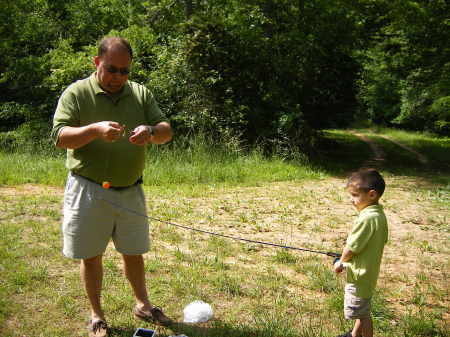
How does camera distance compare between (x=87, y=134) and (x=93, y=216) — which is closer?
(x=87, y=134)

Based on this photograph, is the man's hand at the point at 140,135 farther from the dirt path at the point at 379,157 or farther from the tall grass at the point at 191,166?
the dirt path at the point at 379,157

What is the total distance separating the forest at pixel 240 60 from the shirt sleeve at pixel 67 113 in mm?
8043

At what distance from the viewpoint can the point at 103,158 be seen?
2957mm

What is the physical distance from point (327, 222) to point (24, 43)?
11.7 m

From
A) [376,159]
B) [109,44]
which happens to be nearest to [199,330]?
[109,44]

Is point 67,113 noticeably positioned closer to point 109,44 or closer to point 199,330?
point 109,44

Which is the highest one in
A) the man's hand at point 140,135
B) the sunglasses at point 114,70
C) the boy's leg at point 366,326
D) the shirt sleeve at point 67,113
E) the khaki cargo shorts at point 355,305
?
the sunglasses at point 114,70

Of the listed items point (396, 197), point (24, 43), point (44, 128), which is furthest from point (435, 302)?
point (24, 43)

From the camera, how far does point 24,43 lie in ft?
46.4

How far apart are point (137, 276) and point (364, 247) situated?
1.59 meters

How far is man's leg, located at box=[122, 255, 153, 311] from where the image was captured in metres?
3.32

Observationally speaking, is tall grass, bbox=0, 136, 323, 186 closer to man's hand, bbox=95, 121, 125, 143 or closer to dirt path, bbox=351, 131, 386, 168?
dirt path, bbox=351, 131, 386, 168

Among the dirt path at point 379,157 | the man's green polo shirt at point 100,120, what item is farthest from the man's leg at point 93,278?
the dirt path at point 379,157

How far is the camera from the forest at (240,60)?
38.4ft
